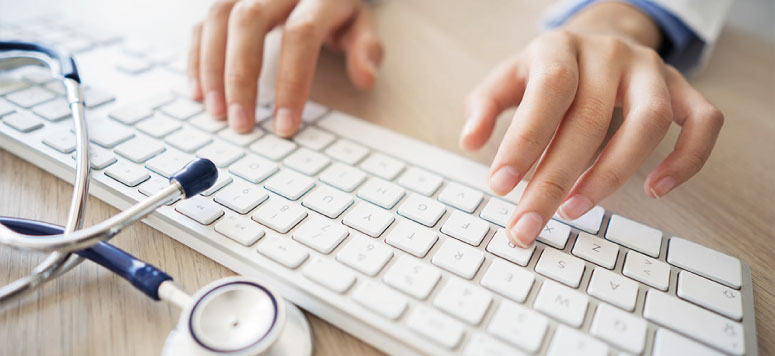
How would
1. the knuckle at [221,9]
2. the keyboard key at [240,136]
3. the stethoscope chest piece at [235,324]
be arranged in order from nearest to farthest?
the stethoscope chest piece at [235,324] → the keyboard key at [240,136] → the knuckle at [221,9]

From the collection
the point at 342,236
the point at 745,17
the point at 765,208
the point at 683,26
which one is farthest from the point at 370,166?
the point at 745,17

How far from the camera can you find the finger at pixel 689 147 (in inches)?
15.3

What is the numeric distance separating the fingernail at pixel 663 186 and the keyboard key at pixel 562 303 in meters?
0.16

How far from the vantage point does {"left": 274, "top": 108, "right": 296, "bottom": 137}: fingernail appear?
1.46ft

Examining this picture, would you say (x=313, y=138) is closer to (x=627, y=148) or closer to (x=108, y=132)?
(x=108, y=132)

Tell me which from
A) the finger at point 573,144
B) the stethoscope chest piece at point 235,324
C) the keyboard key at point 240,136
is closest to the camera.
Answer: the stethoscope chest piece at point 235,324

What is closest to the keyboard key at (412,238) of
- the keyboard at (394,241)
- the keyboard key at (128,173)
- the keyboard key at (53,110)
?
the keyboard at (394,241)

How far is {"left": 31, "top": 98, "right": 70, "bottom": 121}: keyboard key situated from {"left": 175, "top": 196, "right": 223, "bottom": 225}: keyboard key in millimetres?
190

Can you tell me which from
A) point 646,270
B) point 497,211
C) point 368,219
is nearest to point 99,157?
point 368,219

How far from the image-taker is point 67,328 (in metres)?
0.27

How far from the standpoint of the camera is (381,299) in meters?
0.27

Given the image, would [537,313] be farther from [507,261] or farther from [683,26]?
[683,26]

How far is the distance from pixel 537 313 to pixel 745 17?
3.08ft

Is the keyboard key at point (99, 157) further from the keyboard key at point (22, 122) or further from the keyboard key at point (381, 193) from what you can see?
the keyboard key at point (381, 193)
